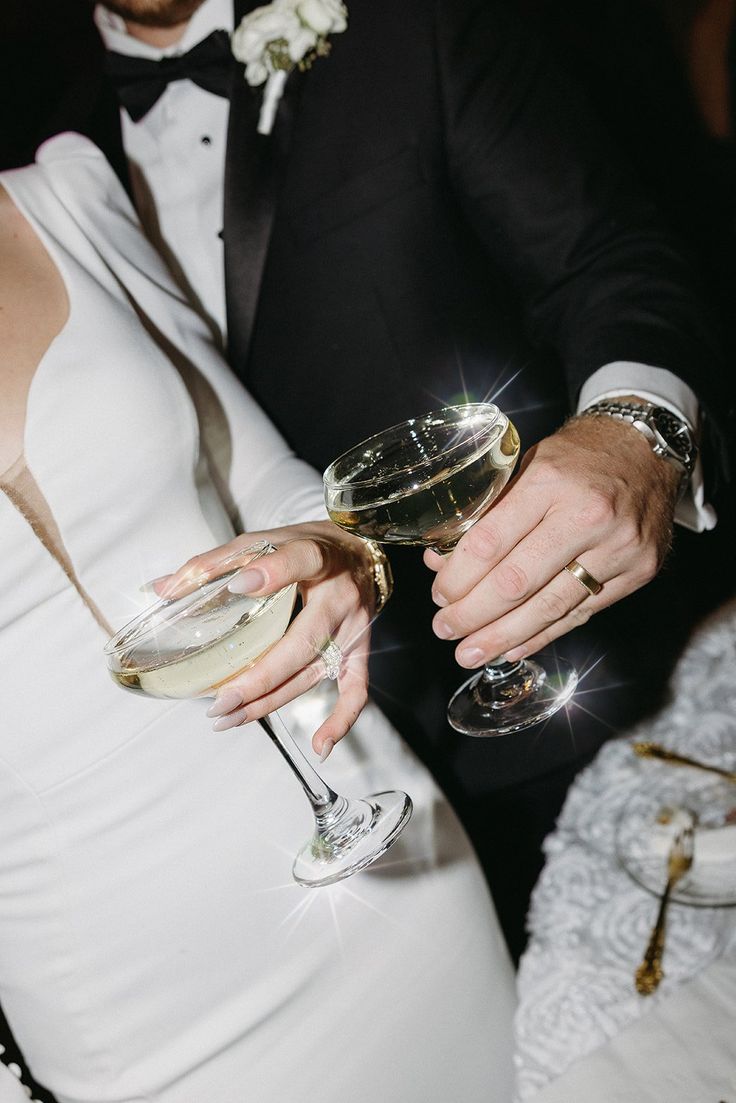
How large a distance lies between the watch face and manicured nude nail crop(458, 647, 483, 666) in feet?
1.76

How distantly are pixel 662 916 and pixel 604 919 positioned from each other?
13 cm

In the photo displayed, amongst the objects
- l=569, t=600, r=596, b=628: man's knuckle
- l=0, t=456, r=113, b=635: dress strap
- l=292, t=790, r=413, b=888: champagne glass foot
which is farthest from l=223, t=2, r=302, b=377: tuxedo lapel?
l=292, t=790, r=413, b=888: champagne glass foot

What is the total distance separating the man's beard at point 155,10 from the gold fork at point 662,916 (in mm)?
2216

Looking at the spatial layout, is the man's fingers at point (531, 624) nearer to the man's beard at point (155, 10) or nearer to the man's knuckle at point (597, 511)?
the man's knuckle at point (597, 511)

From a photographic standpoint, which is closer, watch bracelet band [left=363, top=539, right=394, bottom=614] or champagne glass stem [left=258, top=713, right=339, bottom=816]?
champagne glass stem [left=258, top=713, right=339, bottom=816]

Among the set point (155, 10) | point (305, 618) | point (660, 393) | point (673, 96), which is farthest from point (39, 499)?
point (673, 96)

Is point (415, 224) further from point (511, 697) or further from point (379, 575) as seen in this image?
point (511, 697)

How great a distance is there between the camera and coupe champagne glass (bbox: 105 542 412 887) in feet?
3.14

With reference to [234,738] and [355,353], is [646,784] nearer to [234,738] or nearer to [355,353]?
[234,738]

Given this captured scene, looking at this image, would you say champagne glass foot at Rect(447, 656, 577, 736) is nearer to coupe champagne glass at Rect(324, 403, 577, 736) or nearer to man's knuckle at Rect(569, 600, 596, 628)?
coupe champagne glass at Rect(324, 403, 577, 736)

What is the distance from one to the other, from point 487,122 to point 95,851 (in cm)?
171

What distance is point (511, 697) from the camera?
1.28m

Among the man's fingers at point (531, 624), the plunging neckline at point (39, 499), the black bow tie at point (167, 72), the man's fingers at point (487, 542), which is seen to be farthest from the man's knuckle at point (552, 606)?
the black bow tie at point (167, 72)

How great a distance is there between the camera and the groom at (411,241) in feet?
5.90
